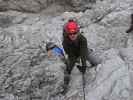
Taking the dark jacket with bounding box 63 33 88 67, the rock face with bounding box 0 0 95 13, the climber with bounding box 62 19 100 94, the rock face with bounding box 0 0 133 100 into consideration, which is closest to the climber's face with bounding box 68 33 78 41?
the climber with bounding box 62 19 100 94

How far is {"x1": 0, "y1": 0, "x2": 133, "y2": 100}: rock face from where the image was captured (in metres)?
6.55

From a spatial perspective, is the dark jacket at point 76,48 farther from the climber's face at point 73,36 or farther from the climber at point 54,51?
the climber at point 54,51

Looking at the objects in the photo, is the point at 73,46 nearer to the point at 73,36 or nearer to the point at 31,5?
the point at 73,36

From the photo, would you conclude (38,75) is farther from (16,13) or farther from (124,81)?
(16,13)

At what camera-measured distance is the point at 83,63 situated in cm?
640

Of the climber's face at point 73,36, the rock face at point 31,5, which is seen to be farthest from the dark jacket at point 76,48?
the rock face at point 31,5

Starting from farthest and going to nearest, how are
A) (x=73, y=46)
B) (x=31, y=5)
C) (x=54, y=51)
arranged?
(x=31, y=5)
(x=54, y=51)
(x=73, y=46)

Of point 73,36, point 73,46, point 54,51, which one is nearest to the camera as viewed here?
point 73,36

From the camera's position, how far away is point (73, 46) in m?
6.20

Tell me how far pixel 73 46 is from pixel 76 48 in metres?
0.07

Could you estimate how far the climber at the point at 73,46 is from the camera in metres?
5.80

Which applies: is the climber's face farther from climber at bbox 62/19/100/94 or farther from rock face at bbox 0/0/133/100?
rock face at bbox 0/0/133/100

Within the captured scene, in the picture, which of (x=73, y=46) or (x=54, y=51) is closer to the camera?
(x=73, y=46)

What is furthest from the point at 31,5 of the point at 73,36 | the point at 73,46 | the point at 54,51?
the point at 73,36
